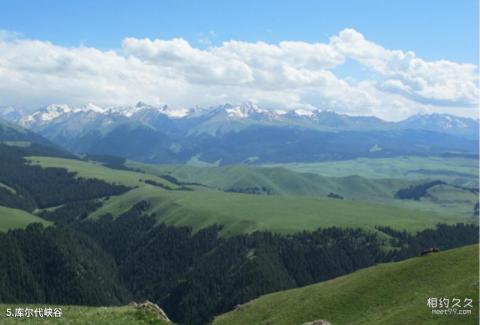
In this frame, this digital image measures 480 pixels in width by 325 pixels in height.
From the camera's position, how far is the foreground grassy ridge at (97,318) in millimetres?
47200

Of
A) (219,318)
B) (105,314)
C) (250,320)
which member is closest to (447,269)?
(250,320)

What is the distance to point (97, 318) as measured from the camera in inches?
1966

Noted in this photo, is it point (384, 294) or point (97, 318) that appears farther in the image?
point (384, 294)

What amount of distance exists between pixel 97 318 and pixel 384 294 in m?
50.1

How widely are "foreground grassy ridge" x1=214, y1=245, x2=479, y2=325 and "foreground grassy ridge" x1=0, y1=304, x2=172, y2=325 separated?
2988cm

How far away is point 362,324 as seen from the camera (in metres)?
70.2

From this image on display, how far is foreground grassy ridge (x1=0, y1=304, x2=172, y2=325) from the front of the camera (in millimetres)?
47200

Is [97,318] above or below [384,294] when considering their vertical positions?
above

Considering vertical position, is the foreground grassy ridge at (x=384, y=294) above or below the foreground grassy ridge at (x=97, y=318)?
below

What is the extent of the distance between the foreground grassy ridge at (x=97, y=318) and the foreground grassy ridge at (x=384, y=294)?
29.9m

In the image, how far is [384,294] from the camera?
83375 mm

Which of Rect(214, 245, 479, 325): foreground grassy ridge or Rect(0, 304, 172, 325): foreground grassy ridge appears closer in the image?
Rect(0, 304, 172, 325): foreground grassy ridge

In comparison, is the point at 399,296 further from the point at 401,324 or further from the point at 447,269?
the point at 401,324

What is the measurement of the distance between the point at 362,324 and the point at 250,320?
32.0 meters
